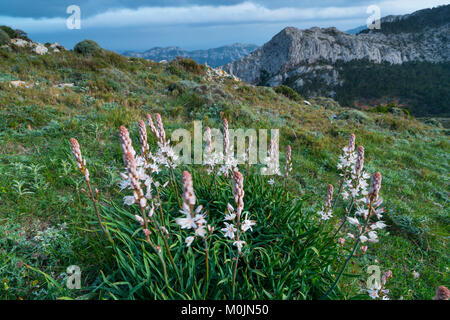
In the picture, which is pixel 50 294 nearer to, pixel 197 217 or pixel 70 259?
pixel 70 259

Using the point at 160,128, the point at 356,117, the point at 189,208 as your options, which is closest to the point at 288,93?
the point at 356,117

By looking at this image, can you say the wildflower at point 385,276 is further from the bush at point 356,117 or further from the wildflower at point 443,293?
the bush at point 356,117

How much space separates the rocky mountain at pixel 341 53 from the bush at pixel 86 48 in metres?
91.8

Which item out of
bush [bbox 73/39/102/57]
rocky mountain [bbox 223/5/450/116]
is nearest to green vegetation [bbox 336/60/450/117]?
rocky mountain [bbox 223/5/450/116]

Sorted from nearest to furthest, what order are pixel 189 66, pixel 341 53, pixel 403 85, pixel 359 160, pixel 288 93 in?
pixel 359 160 < pixel 189 66 < pixel 288 93 < pixel 403 85 < pixel 341 53

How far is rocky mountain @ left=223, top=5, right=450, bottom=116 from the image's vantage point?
10300 centimetres

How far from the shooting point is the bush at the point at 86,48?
870 inches

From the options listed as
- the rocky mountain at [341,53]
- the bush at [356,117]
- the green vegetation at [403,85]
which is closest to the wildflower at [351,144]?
the bush at [356,117]

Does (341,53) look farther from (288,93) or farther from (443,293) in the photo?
(443,293)

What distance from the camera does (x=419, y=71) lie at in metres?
94.0

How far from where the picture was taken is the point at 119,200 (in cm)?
461

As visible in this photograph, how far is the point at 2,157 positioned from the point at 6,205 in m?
2.02

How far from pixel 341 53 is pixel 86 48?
13259 centimetres
